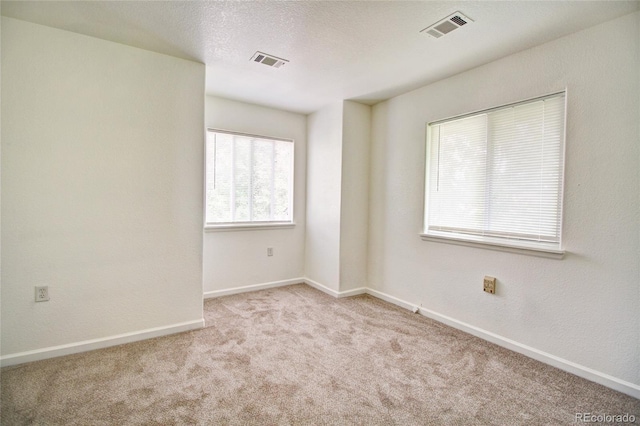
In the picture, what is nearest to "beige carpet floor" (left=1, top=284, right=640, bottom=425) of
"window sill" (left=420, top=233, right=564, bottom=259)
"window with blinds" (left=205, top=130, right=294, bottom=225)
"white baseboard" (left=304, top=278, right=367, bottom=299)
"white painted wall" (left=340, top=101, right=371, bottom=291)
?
"window sill" (left=420, top=233, right=564, bottom=259)

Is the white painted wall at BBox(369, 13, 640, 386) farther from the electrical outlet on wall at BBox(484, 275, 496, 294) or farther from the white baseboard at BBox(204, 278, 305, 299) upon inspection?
the white baseboard at BBox(204, 278, 305, 299)

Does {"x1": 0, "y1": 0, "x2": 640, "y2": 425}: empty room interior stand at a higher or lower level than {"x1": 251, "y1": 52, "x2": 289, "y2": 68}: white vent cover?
lower

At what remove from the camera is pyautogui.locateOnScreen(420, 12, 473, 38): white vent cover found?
204 centimetres

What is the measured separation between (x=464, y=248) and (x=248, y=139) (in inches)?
113

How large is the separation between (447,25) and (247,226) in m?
3.01

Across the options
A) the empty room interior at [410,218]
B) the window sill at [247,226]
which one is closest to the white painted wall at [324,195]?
the window sill at [247,226]

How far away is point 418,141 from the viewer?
336cm

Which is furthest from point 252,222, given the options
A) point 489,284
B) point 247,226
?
point 489,284

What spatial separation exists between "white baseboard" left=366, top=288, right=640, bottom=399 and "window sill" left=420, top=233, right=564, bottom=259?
0.75 meters

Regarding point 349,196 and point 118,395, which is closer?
point 118,395

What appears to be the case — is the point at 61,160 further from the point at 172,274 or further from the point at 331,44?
the point at 331,44

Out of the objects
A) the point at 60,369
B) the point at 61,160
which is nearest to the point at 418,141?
the point at 61,160

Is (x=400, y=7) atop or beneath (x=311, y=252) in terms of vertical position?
atop

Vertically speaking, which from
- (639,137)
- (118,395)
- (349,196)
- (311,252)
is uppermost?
(639,137)
